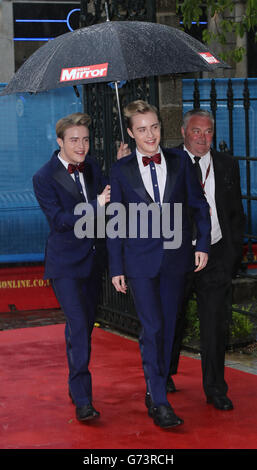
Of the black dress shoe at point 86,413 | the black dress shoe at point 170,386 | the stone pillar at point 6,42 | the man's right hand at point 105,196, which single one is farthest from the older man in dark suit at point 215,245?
the stone pillar at point 6,42

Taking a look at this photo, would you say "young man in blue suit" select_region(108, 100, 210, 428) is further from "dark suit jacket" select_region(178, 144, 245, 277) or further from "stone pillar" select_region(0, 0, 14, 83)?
"stone pillar" select_region(0, 0, 14, 83)

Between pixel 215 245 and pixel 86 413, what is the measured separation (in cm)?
146

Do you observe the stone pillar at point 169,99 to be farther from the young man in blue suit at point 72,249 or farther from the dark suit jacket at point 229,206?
the young man in blue suit at point 72,249

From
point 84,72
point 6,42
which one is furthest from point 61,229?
point 6,42

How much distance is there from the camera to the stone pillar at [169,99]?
26.9 ft

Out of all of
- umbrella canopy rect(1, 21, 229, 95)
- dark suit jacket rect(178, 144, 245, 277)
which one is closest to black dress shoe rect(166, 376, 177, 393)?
dark suit jacket rect(178, 144, 245, 277)

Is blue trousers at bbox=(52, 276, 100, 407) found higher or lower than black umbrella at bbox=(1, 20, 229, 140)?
lower

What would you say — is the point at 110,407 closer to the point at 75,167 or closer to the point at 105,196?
the point at 105,196

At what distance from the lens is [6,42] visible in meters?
19.0

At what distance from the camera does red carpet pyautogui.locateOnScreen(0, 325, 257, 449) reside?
210 inches

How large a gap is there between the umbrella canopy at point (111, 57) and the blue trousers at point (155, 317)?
1342 millimetres

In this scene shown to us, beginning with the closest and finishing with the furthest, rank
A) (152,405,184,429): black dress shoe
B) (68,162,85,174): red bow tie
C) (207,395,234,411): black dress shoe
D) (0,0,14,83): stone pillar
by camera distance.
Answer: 1. (152,405,184,429): black dress shoe
2. (68,162,85,174): red bow tie
3. (207,395,234,411): black dress shoe
4. (0,0,14,83): stone pillar

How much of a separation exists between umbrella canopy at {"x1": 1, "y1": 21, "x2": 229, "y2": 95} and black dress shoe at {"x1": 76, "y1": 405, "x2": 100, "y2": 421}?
214 centimetres
